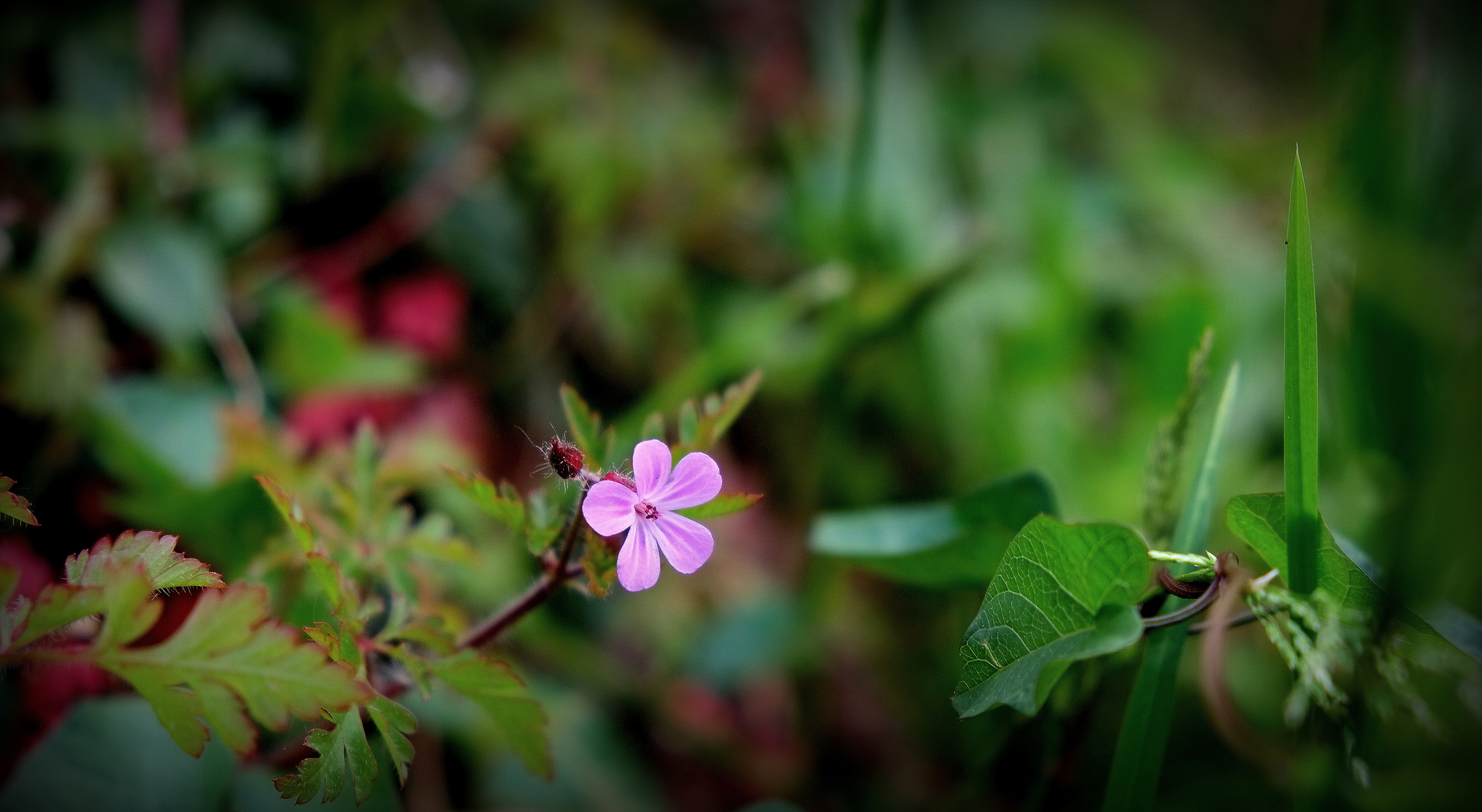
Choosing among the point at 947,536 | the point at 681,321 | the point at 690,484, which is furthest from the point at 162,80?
the point at 947,536

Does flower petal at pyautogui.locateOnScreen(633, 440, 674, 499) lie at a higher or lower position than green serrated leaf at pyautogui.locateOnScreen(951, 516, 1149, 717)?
higher

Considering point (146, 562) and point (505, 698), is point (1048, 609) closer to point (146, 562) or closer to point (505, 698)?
point (505, 698)

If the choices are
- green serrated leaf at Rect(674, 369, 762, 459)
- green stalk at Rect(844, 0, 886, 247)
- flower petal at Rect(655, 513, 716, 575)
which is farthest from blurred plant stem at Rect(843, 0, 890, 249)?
flower petal at Rect(655, 513, 716, 575)

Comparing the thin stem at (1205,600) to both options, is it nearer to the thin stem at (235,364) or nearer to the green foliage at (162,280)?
the thin stem at (235,364)

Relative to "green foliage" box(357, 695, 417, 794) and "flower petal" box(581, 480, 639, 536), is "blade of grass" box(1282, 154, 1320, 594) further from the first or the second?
"green foliage" box(357, 695, 417, 794)

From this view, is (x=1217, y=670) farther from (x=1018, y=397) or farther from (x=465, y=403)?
(x=465, y=403)

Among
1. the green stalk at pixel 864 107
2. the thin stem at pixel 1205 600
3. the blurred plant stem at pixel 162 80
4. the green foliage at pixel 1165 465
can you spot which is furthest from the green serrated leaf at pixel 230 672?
the blurred plant stem at pixel 162 80
